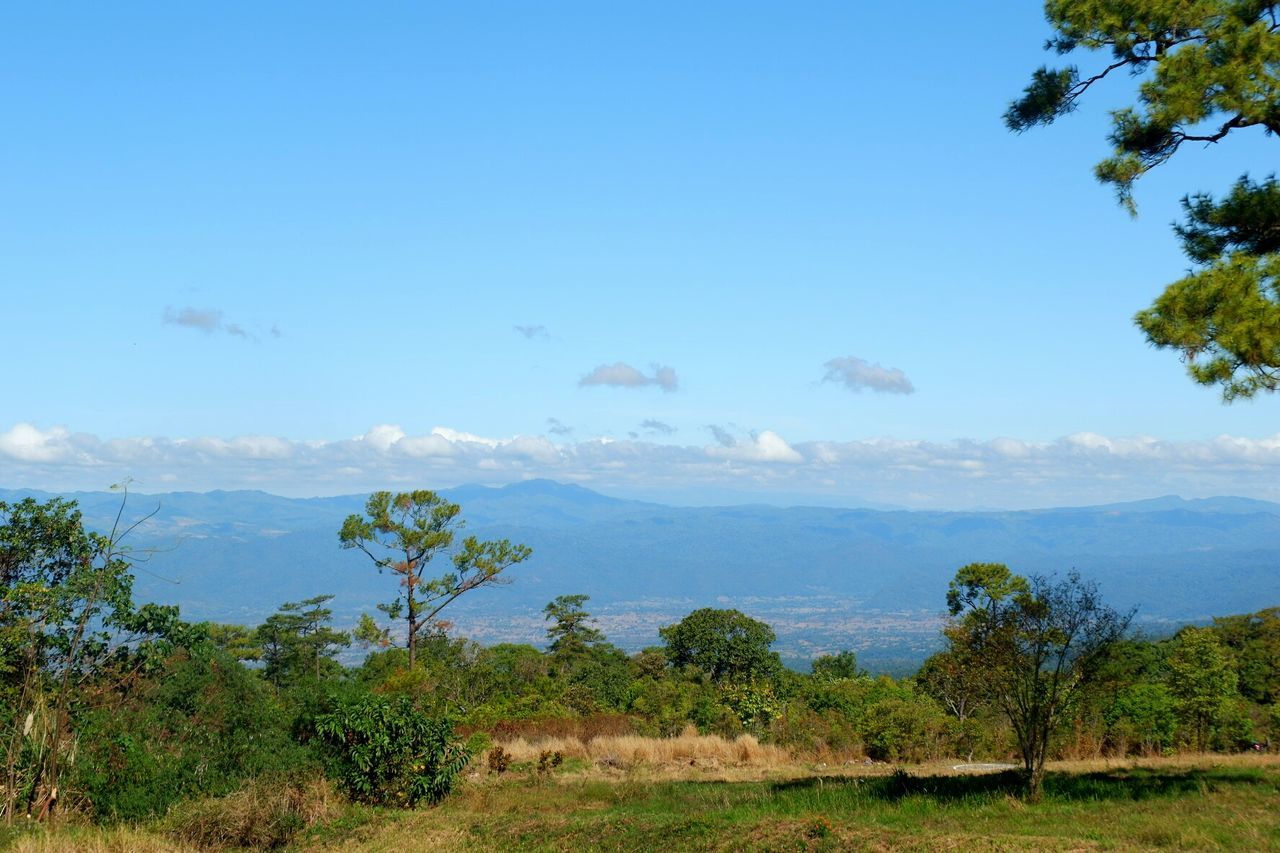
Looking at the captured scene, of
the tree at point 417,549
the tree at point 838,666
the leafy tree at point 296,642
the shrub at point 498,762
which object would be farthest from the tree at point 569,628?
the shrub at point 498,762

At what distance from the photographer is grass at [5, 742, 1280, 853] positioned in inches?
424

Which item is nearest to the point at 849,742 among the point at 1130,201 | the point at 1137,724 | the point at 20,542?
the point at 1137,724

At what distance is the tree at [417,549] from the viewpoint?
37719 mm

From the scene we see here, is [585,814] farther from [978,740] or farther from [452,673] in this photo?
[452,673]

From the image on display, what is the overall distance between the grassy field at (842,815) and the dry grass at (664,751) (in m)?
2.90

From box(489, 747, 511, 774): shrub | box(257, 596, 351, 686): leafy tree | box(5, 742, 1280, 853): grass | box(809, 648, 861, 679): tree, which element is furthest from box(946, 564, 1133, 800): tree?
box(257, 596, 351, 686): leafy tree

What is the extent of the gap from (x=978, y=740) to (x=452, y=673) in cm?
2013

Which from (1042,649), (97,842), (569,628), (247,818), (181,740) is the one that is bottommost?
(569,628)

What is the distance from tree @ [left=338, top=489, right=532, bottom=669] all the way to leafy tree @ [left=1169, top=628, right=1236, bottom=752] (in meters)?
23.3

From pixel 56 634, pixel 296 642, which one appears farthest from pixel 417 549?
pixel 296 642

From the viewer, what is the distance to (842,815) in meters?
12.8

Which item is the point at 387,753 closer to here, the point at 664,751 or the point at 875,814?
the point at 664,751

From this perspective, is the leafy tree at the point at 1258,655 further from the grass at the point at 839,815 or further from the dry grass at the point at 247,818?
the dry grass at the point at 247,818

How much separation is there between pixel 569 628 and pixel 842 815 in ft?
179
